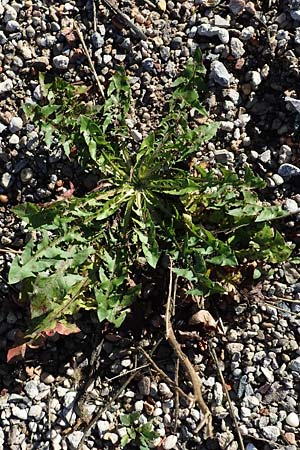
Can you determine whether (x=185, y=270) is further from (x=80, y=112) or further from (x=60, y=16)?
(x=60, y=16)

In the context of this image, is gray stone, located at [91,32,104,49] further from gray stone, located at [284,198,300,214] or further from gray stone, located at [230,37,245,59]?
gray stone, located at [284,198,300,214]

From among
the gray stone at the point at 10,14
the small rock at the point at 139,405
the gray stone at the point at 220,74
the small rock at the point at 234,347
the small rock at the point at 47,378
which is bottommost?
the small rock at the point at 139,405

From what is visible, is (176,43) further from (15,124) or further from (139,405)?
(139,405)

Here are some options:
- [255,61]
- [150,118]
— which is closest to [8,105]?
[150,118]

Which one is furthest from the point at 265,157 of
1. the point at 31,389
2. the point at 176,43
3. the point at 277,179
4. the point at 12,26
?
the point at 31,389

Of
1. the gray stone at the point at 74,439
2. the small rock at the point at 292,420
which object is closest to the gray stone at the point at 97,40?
the gray stone at the point at 74,439

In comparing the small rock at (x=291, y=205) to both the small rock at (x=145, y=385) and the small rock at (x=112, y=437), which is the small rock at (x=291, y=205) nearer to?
the small rock at (x=145, y=385)
